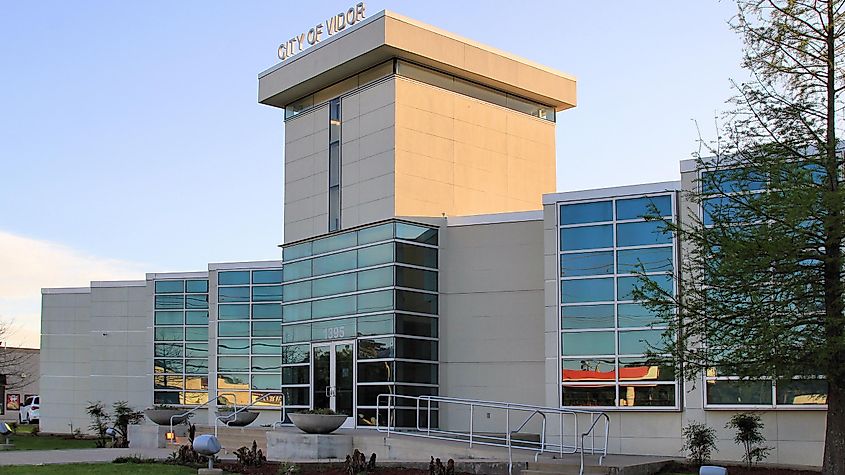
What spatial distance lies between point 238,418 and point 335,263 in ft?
19.1

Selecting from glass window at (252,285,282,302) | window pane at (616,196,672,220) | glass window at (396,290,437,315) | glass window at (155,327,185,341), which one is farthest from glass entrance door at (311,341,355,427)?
glass window at (155,327,185,341)

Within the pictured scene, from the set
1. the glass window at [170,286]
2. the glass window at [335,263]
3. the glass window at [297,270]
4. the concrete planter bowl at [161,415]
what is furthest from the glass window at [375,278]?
the glass window at [170,286]

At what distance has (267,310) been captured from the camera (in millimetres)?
38875

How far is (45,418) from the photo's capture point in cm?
4688

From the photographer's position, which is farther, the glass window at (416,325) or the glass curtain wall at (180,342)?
the glass curtain wall at (180,342)

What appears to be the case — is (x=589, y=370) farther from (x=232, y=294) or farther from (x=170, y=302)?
(x=170, y=302)

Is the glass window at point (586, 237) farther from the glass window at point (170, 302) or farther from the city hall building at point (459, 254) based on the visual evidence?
the glass window at point (170, 302)

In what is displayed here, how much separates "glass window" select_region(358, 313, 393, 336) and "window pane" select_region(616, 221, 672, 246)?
6.93m

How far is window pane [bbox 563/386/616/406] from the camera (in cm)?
2452

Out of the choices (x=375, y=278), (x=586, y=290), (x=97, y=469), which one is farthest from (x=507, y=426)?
(x=97, y=469)

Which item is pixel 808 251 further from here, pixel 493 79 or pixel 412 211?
pixel 493 79

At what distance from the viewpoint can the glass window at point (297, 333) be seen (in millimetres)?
31641

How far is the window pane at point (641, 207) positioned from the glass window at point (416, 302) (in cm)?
650

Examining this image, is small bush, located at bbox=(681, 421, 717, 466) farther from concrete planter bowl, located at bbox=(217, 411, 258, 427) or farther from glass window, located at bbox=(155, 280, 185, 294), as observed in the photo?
glass window, located at bbox=(155, 280, 185, 294)
